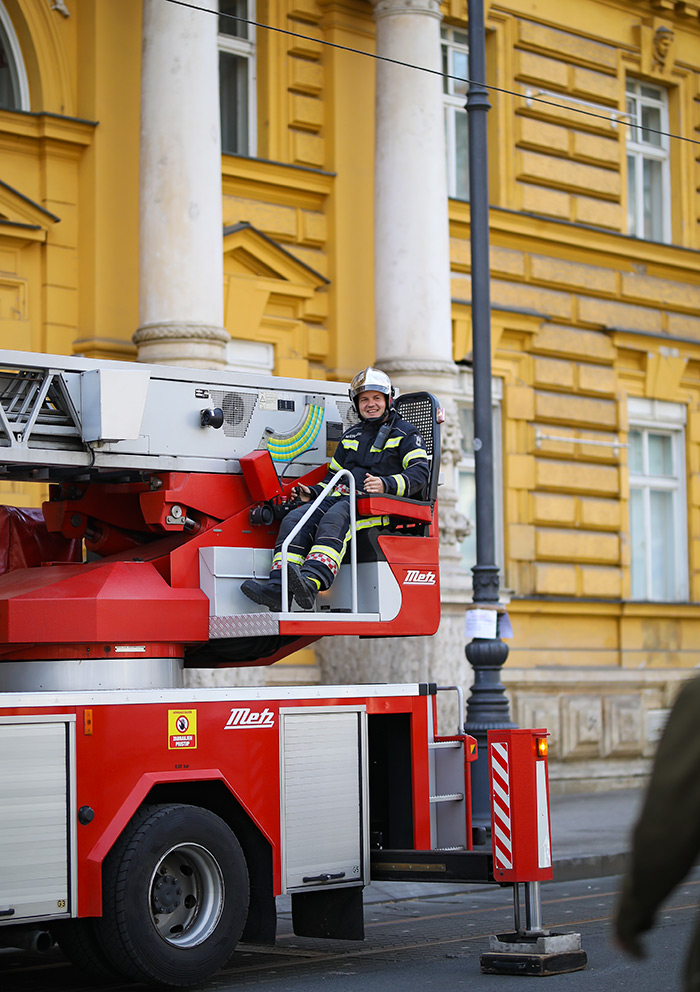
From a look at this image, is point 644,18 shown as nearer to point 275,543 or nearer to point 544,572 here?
point 544,572

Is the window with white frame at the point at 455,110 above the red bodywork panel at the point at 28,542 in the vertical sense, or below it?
above

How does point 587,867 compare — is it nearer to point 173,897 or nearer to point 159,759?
point 173,897

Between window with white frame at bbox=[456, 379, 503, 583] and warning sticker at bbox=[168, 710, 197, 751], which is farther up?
window with white frame at bbox=[456, 379, 503, 583]

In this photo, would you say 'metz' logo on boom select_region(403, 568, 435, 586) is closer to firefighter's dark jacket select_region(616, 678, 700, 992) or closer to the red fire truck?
the red fire truck

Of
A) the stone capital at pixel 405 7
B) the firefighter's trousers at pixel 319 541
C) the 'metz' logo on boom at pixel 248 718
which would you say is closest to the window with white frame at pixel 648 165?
the stone capital at pixel 405 7

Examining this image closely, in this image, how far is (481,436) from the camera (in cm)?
1359

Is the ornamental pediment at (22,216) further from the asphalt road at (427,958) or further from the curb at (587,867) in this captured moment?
the curb at (587,867)

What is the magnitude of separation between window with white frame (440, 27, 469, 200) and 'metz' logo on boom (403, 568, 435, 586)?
10.7m

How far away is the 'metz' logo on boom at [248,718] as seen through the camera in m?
8.63

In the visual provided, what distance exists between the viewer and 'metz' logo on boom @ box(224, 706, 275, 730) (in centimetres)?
863

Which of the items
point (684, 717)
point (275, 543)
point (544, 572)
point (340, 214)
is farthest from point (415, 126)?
point (684, 717)

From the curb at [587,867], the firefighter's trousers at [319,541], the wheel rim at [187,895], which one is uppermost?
the firefighter's trousers at [319,541]

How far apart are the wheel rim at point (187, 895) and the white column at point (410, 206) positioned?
29.9 ft

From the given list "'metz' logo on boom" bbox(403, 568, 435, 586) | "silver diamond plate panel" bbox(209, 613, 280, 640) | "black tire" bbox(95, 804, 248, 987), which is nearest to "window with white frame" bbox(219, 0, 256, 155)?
"'metz' logo on boom" bbox(403, 568, 435, 586)
